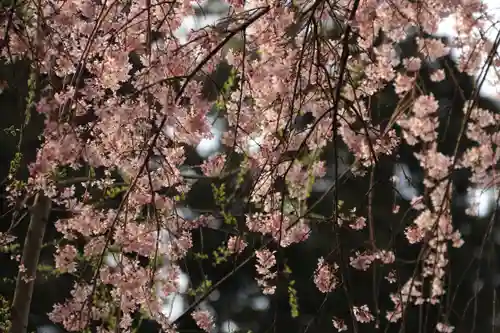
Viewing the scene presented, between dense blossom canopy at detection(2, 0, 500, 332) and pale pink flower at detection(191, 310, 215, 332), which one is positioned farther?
pale pink flower at detection(191, 310, 215, 332)

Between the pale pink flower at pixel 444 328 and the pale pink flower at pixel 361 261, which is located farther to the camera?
the pale pink flower at pixel 361 261

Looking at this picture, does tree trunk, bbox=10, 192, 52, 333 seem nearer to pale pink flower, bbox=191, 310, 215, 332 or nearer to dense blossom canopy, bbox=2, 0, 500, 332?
dense blossom canopy, bbox=2, 0, 500, 332

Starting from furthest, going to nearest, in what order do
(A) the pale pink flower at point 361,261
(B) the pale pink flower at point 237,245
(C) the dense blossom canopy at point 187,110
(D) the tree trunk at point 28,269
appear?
(D) the tree trunk at point 28,269 < (A) the pale pink flower at point 361,261 < (C) the dense blossom canopy at point 187,110 < (B) the pale pink flower at point 237,245

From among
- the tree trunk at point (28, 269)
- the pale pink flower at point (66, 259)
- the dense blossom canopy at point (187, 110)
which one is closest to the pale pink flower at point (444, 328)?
the dense blossom canopy at point (187, 110)

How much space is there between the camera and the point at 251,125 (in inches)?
79.3

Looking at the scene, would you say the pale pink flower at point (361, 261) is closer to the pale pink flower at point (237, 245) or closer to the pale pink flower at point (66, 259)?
the pale pink flower at point (237, 245)

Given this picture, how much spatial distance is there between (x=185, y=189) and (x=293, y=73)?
0.54 m

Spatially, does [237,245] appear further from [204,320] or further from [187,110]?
[204,320]

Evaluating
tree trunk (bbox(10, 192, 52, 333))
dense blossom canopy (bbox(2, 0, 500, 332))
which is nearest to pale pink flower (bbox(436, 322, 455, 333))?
dense blossom canopy (bbox(2, 0, 500, 332))

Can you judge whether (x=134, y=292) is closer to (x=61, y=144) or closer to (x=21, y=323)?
(x=61, y=144)

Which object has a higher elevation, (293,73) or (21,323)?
(293,73)

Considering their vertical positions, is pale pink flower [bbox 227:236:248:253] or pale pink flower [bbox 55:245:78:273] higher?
pale pink flower [bbox 55:245:78:273]

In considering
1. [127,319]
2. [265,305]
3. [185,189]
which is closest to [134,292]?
[185,189]

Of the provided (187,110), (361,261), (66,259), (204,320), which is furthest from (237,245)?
(204,320)
